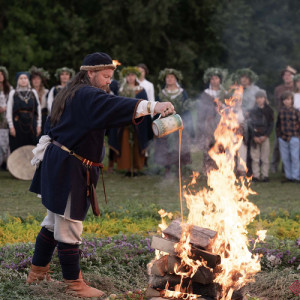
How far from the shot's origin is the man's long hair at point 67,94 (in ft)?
16.3

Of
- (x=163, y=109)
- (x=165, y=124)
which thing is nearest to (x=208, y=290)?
(x=165, y=124)

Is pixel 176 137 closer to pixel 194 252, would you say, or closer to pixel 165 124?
pixel 194 252

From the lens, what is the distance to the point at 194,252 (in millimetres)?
4840

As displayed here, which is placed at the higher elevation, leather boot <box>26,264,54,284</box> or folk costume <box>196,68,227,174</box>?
folk costume <box>196,68,227,174</box>

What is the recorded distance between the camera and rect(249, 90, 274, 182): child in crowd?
1246 cm

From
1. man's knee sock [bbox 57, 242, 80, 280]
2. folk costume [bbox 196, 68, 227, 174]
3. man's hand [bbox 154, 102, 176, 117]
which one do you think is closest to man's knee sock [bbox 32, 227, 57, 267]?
man's knee sock [bbox 57, 242, 80, 280]

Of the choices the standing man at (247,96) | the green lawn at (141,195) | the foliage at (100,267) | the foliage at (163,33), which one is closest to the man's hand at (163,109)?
the foliage at (100,267)

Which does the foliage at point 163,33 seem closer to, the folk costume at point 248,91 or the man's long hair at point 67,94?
the folk costume at point 248,91

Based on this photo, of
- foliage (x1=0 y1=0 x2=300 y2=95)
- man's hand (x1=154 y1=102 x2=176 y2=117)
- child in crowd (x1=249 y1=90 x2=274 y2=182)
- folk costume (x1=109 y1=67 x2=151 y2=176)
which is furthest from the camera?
foliage (x1=0 y1=0 x2=300 y2=95)

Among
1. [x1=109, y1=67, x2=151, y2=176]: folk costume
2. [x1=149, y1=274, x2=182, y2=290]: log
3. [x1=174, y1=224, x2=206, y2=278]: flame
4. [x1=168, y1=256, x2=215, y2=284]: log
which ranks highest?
[x1=109, y1=67, x2=151, y2=176]: folk costume

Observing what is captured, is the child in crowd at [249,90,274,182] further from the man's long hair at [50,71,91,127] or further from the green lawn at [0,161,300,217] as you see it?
the man's long hair at [50,71,91,127]

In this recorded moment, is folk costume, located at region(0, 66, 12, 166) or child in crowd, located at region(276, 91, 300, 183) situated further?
folk costume, located at region(0, 66, 12, 166)

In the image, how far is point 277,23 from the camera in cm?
2606

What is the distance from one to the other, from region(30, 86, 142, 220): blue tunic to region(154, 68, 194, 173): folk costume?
728cm
